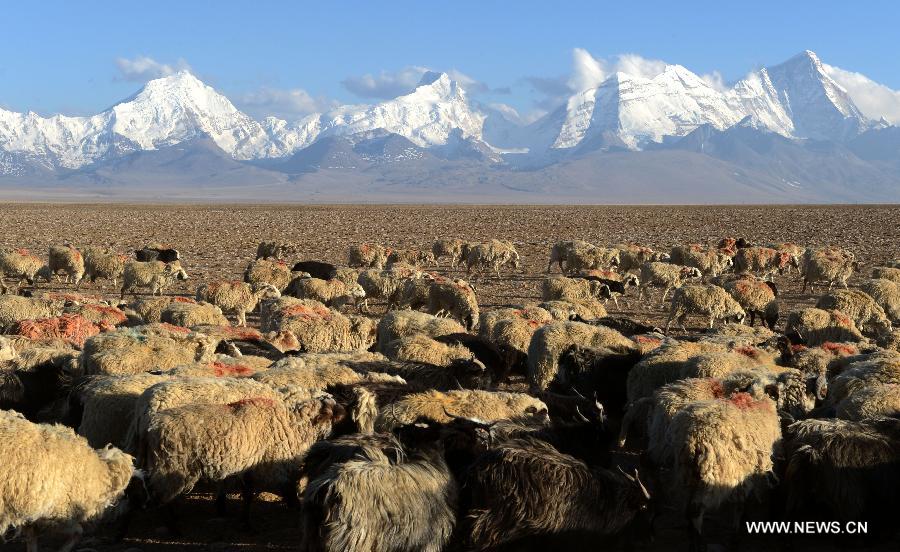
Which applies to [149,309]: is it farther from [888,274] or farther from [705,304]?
[888,274]

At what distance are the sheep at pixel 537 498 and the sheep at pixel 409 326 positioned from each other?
19.4 ft

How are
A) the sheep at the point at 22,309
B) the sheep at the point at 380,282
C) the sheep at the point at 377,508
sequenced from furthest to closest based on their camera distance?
the sheep at the point at 380,282, the sheep at the point at 22,309, the sheep at the point at 377,508

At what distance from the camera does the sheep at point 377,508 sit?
16.9ft

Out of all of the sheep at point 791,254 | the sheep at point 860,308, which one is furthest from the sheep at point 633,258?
the sheep at point 860,308

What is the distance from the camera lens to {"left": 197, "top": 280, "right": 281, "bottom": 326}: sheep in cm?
1531

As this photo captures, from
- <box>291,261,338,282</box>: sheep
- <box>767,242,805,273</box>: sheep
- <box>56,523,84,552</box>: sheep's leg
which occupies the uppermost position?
<box>767,242,805,273</box>: sheep

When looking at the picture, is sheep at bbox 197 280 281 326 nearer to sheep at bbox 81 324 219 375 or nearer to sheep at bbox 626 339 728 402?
sheep at bbox 81 324 219 375

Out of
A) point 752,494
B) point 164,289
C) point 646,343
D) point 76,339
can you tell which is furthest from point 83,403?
point 164,289

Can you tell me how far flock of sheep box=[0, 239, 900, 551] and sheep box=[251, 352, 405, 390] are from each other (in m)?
0.03

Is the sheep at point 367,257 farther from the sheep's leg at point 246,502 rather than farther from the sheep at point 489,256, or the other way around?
the sheep's leg at point 246,502

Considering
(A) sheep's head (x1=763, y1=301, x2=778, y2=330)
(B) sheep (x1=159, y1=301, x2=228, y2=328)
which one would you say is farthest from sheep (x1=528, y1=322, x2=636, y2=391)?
(A) sheep's head (x1=763, y1=301, x2=778, y2=330)

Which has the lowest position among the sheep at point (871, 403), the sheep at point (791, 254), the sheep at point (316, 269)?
the sheep at point (316, 269)

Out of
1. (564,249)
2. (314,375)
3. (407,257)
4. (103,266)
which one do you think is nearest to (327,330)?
(314,375)

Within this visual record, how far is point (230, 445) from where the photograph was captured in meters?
6.25
